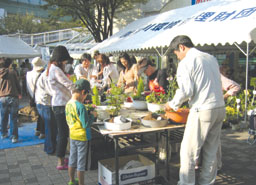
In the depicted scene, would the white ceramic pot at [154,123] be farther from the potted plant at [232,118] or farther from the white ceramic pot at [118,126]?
the potted plant at [232,118]

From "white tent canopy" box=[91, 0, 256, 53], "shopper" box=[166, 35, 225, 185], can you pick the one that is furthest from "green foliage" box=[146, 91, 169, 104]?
"white tent canopy" box=[91, 0, 256, 53]

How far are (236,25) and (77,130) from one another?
447 centimetres

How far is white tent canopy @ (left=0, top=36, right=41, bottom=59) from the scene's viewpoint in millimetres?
12172

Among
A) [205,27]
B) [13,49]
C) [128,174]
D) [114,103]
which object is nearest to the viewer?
[128,174]

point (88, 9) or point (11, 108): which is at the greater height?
point (88, 9)

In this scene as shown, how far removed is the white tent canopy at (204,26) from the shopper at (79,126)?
385 cm

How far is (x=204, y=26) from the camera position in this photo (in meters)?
6.66

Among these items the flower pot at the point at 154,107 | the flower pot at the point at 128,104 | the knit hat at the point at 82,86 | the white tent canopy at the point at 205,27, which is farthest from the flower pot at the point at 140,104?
the white tent canopy at the point at 205,27

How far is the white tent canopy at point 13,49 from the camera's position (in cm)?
1217

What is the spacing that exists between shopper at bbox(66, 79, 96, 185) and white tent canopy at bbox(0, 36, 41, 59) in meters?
9.96

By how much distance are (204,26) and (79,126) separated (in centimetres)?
471

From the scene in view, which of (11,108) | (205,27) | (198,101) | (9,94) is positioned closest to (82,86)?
(198,101)

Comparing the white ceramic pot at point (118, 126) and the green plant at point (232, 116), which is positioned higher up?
the white ceramic pot at point (118, 126)

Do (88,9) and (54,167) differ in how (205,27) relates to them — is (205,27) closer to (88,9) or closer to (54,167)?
(54,167)
